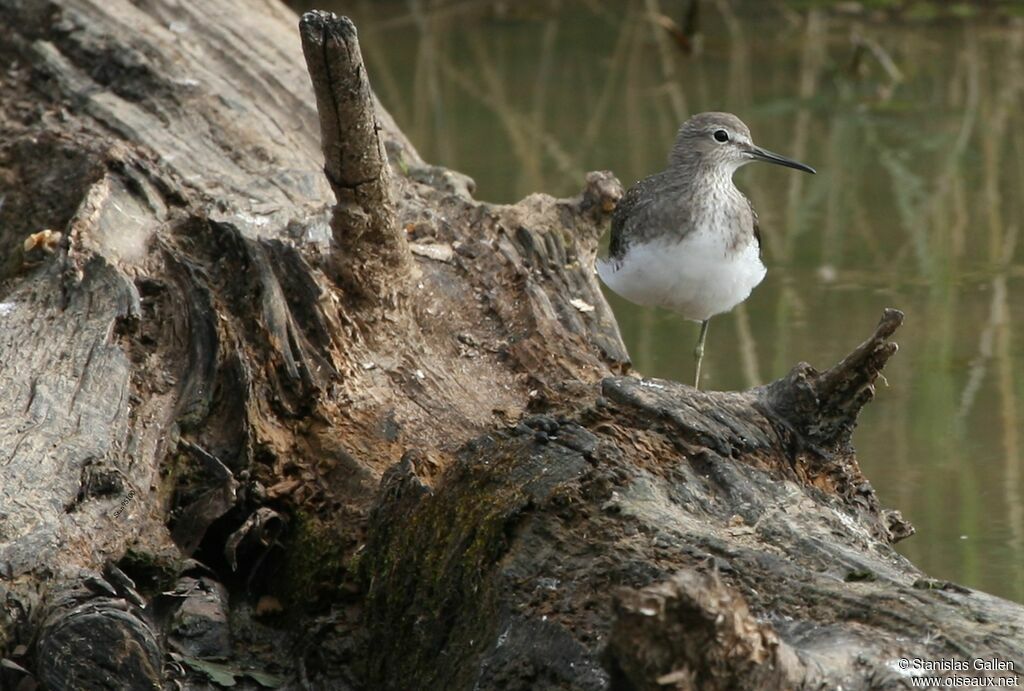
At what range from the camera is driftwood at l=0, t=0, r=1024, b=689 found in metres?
3.37

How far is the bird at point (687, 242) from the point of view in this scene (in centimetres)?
552

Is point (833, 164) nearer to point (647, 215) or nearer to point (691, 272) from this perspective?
point (647, 215)

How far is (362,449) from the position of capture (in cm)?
448

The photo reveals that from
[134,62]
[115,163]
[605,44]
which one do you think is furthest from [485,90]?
[115,163]

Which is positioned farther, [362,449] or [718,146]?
[718,146]

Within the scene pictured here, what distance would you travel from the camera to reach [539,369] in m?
4.91

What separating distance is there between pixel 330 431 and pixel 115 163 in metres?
1.59

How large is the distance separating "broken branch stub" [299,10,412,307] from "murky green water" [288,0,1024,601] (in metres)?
2.11

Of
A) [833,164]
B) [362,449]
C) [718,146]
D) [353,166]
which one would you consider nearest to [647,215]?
[718,146]

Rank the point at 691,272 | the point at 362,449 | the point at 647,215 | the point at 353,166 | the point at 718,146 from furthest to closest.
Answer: the point at 718,146 < the point at 647,215 < the point at 691,272 < the point at 353,166 < the point at 362,449

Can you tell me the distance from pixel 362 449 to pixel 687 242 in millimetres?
1634

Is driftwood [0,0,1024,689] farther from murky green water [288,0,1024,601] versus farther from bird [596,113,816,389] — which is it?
murky green water [288,0,1024,601]

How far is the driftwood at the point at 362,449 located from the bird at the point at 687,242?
0.57ft

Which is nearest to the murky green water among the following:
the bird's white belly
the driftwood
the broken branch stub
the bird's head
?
the bird's white belly
